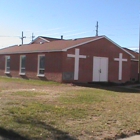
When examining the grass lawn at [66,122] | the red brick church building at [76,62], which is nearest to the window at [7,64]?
the red brick church building at [76,62]

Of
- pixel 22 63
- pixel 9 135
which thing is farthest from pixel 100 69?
pixel 9 135

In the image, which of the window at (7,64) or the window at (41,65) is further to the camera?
the window at (7,64)

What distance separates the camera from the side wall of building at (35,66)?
2302cm

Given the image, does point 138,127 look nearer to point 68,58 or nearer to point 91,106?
point 91,106

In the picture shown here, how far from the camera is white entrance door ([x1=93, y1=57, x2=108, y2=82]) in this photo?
2475 cm

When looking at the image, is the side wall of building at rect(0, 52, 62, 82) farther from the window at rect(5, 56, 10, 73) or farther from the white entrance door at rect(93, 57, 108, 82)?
the white entrance door at rect(93, 57, 108, 82)

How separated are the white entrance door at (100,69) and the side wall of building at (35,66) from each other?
3.57m

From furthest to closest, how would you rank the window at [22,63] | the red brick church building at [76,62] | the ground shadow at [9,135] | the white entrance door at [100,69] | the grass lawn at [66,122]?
the window at [22,63]
the white entrance door at [100,69]
the red brick church building at [76,62]
the grass lawn at [66,122]
the ground shadow at [9,135]

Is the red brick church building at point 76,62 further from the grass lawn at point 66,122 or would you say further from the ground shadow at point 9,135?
the ground shadow at point 9,135

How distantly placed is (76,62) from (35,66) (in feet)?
14.3

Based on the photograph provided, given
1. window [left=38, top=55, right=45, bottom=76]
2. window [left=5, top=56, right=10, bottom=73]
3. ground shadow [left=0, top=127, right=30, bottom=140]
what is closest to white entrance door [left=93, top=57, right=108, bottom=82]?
window [left=38, top=55, right=45, bottom=76]

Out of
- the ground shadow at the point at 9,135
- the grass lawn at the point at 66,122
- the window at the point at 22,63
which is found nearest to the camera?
the ground shadow at the point at 9,135

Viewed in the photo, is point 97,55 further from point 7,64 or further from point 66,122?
point 66,122

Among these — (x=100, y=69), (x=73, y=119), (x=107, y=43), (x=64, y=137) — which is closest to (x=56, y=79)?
(x=100, y=69)
